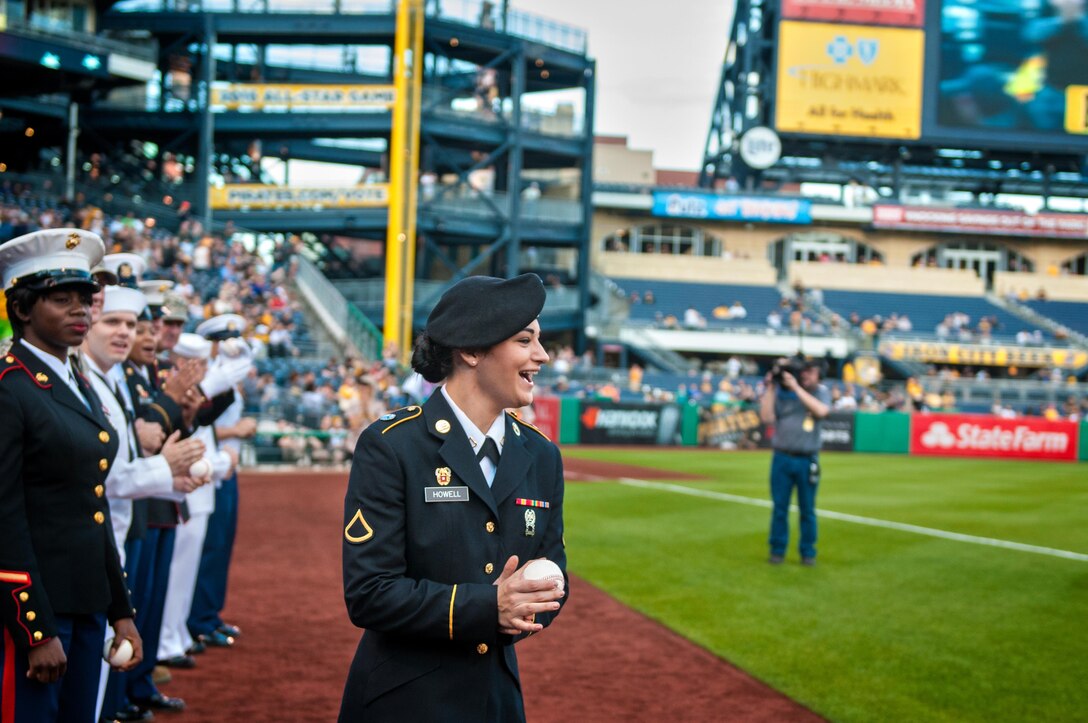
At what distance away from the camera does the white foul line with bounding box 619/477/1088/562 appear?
42.7 ft

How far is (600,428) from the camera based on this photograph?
3347 cm

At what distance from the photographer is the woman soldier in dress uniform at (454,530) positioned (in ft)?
10.2

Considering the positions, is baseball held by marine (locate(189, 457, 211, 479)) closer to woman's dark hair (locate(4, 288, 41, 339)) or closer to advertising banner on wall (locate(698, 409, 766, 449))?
woman's dark hair (locate(4, 288, 41, 339))

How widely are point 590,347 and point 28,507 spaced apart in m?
44.1

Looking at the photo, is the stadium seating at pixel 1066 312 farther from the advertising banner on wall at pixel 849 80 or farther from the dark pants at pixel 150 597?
the dark pants at pixel 150 597

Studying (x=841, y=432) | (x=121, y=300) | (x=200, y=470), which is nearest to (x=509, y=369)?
(x=200, y=470)

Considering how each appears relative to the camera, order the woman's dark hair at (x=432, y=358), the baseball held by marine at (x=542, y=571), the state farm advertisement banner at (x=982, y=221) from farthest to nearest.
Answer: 1. the state farm advertisement banner at (x=982, y=221)
2. the woman's dark hair at (x=432, y=358)
3. the baseball held by marine at (x=542, y=571)

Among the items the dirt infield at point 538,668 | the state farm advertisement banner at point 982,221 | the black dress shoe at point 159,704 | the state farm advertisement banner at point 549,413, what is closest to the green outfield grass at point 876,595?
the dirt infield at point 538,668

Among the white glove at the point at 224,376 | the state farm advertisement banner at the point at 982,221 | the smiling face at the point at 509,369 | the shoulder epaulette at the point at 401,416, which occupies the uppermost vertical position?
the state farm advertisement banner at the point at 982,221

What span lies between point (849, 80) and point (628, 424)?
23.4 metres

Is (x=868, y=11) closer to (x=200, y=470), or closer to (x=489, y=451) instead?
(x=200, y=470)

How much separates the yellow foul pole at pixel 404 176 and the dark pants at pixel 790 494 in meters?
27.3

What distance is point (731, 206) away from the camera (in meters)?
52.8

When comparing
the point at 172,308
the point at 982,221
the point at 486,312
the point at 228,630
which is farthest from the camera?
the point at 982,221
